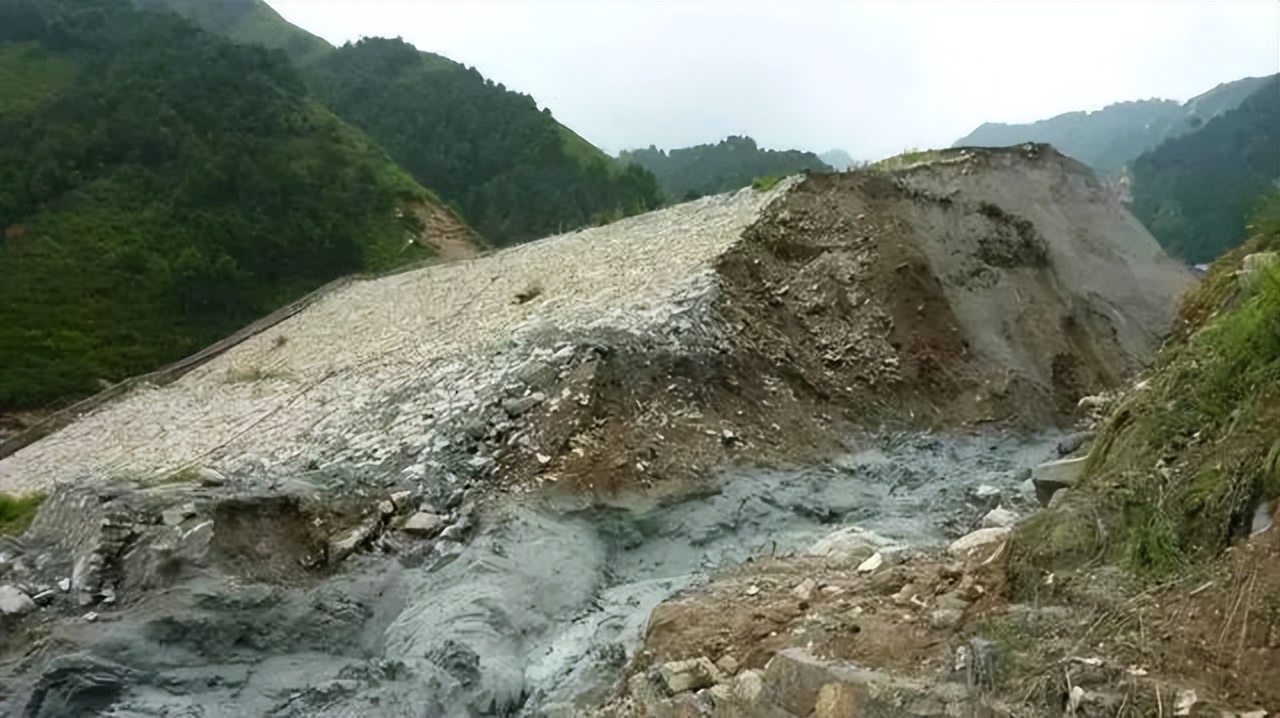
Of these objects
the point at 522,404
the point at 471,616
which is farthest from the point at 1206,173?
the point at 471,616

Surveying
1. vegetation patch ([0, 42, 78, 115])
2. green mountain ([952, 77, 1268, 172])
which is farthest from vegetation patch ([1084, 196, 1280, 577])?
green mountain ([952, 77, 1268, 172])

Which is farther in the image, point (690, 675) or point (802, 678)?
point (690, 675)

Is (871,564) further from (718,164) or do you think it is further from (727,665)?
(718,164)

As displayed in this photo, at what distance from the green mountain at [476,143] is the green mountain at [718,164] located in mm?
5650

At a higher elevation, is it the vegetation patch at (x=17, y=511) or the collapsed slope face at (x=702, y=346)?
the collapsed slope face at (x=702, y=346)

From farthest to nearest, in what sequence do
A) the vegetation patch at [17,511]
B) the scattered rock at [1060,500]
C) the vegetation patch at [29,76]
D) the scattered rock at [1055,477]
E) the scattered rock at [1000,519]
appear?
the vegetation patch at [29,76], the vegetation patch at [17,511], the scattered rock at [1000,519], the scattered rock at [1055,477], the scattered rock at [1060,500]

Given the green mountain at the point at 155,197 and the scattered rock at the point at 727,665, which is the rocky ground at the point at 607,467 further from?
the green mountain at the point at 155,197

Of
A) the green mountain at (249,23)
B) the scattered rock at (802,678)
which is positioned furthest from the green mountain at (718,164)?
the scattered rock at (802,678)

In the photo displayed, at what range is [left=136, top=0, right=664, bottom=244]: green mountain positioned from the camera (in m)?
46.1

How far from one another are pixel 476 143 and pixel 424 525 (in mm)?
44187

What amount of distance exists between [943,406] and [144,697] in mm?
10253

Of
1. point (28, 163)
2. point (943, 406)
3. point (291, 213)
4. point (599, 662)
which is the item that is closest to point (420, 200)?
point (291, 213)

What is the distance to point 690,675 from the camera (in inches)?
249

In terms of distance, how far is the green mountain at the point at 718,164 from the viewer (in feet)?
189
